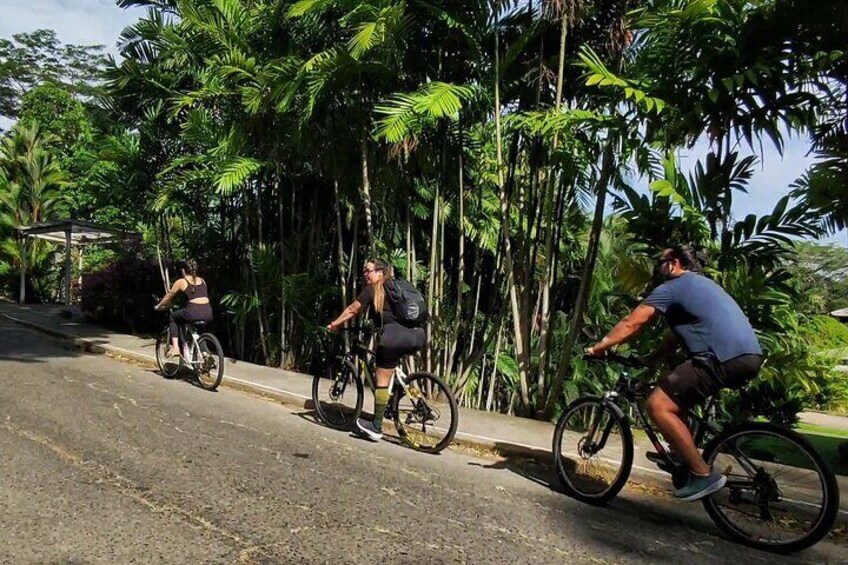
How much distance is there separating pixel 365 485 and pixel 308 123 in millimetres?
6181

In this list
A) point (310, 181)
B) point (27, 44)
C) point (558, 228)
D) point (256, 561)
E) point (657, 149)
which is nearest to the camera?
point (256, 561)

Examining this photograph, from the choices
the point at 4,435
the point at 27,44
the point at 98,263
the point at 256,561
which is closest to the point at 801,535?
the point at 256,561

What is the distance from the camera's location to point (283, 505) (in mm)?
4820

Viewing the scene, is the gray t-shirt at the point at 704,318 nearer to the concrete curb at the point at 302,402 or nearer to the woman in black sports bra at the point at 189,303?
the concrete curb at the point at 302,402

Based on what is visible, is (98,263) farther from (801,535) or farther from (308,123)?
A: (801,535)

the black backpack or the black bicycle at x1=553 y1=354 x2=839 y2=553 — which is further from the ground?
the black backpack

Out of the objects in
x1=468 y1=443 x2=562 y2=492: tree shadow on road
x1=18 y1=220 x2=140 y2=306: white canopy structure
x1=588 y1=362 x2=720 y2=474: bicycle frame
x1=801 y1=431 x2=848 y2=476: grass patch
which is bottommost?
x1=468 y1=443 x2=562 y2=492: tree shadow on road

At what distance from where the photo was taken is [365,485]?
5.43 m

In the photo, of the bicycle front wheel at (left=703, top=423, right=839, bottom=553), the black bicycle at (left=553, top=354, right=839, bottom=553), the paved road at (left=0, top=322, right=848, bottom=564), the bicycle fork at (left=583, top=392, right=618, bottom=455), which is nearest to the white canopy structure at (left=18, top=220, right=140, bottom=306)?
the paved road at (left=0, top=322, right=848, bottom=564)

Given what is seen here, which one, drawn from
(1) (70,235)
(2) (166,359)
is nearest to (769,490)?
(2) (166,359)

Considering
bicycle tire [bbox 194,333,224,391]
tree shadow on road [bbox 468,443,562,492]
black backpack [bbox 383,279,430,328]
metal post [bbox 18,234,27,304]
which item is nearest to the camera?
tree shadow on road [bbox 468,443,562,492]

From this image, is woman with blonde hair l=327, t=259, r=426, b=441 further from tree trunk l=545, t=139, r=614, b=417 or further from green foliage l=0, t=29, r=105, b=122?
green foliage l=0, t=29, r=105, b=122

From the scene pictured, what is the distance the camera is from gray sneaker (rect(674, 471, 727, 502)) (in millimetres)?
4602

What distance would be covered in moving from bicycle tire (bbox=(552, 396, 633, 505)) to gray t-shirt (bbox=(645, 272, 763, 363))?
0.82 meters
